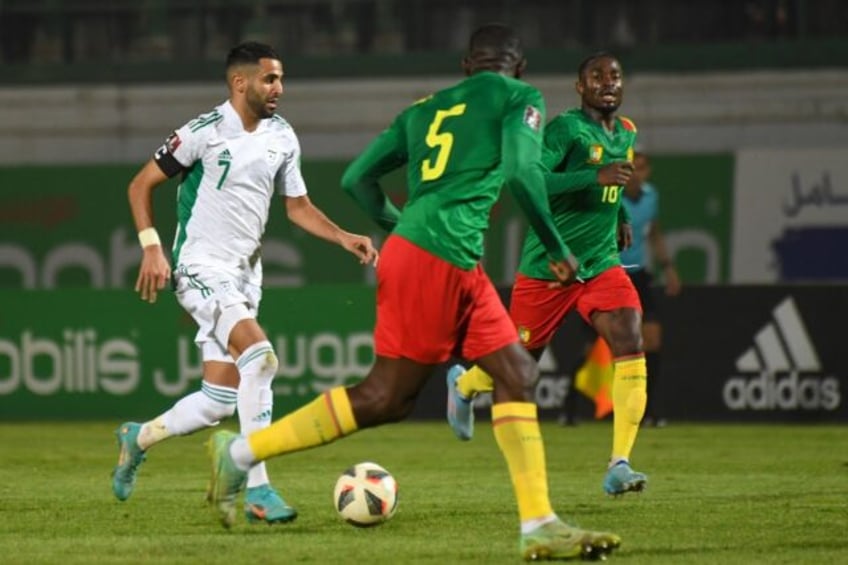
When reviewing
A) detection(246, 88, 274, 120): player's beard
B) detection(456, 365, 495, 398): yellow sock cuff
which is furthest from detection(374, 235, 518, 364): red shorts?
detection(456, 365, 495, 398): yellow sock cuff

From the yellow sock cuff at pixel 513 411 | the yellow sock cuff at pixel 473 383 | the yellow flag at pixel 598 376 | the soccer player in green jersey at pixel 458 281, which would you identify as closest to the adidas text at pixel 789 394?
the yellow flag at pixel 598 376

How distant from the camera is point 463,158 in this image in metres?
7.14

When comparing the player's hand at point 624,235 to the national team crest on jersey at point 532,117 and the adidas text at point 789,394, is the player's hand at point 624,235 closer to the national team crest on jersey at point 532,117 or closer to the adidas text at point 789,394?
the national team crest on jersey at point 532,117

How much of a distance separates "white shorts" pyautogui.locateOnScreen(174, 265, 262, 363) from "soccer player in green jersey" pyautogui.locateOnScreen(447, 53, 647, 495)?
1764 millimetres

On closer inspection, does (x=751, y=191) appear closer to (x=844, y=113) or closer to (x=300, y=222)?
(x=844, y=113)

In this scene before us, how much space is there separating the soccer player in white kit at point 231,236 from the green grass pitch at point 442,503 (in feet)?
1.66

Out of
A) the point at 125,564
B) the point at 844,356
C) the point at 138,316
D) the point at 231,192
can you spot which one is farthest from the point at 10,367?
the point at 125,564

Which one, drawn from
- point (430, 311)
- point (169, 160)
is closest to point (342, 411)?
point (430, 311)

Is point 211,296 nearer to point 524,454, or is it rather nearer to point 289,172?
point 289,172

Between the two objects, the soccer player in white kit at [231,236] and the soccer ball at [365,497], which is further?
the soccer player in white kit at [231,236]

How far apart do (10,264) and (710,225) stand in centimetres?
773

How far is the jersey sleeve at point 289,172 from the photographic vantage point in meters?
8.83

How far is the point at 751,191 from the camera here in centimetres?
1950

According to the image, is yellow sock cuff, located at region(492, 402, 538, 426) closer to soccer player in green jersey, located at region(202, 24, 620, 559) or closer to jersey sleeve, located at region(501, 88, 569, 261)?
→ soccer player in green jersey, located at region(202, 24, 620, 559)
